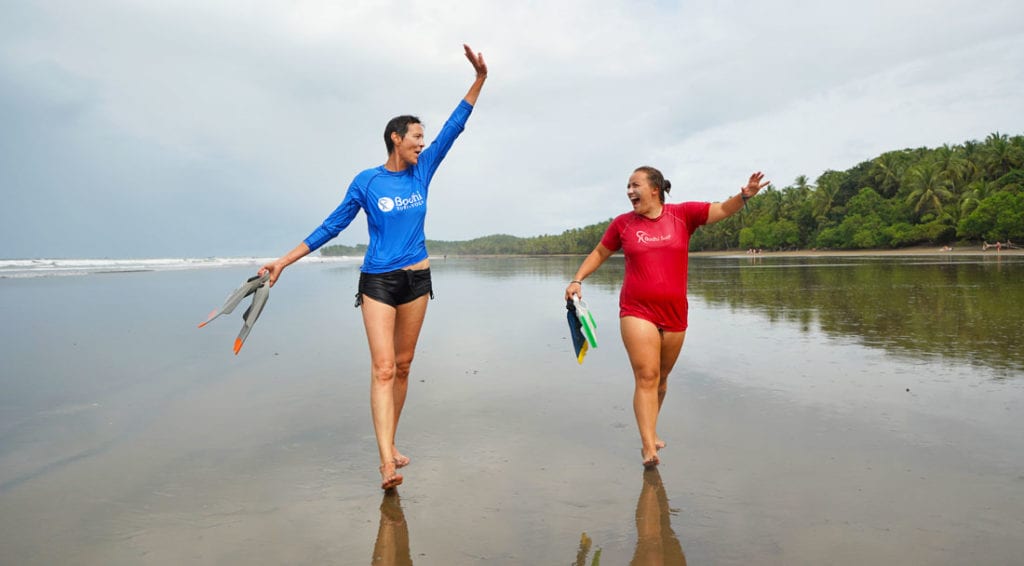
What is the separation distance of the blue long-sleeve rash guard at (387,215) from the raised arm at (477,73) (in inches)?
21.7

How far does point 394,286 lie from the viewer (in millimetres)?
3891

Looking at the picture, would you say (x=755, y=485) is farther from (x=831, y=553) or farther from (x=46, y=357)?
(x=46, y=357)

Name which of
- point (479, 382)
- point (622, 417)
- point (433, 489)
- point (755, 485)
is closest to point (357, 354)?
point (479, 382)

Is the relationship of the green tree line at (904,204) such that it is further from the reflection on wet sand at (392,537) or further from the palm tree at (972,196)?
the reflection on wet sand at (392,537)

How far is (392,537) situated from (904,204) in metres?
77.0

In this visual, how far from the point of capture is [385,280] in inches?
Answer: 152

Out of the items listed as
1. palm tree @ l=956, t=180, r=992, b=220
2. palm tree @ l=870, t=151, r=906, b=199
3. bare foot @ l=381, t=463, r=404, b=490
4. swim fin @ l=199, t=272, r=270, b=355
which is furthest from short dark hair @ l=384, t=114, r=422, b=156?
palm tree @ l=870, t=151, r=906, b=199

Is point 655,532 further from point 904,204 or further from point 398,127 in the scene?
point 904,204

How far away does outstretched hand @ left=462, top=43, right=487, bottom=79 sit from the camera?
4328 millimetres

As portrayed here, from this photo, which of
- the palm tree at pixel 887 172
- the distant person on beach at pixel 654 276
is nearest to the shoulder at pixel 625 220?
the distant person on beach at pixel 654 276

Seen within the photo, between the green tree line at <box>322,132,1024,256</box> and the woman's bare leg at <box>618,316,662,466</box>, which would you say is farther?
the green tree line at <box>322,132,1024,256</box>

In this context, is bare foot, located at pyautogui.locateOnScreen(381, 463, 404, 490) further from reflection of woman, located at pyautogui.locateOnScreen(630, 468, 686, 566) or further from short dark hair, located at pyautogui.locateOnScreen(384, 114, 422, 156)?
short dark hair, located at pyautogui.locateOnScreen(384, 114, 422, 156)

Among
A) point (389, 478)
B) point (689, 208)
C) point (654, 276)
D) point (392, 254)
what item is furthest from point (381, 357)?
point (689, 208)

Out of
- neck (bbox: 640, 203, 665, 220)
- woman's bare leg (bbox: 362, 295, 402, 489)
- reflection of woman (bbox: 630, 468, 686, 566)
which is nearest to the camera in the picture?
reflection of woman (bbox: 630, 468, 686, 566)
